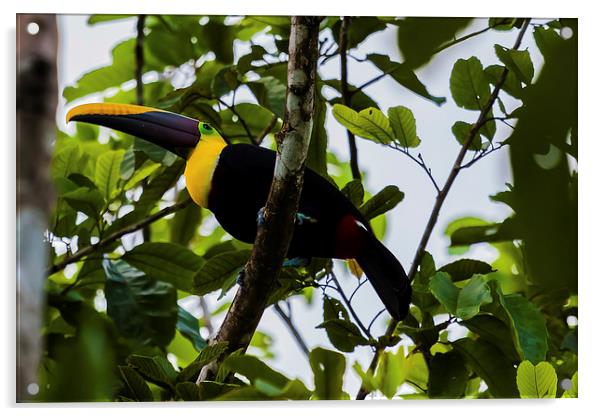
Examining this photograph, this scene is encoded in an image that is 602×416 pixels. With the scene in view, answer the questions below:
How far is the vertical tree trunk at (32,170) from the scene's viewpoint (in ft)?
3.80

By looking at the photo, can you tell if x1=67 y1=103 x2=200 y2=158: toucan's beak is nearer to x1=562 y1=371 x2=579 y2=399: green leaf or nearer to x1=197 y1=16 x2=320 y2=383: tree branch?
x1=197 y1=16 x2=320 y2=383: tree branch

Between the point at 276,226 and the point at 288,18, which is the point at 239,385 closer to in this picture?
the point at 276,226

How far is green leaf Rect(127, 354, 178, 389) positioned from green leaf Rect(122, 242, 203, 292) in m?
0.41

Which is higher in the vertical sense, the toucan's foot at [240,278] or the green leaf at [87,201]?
the green leaf at [87,201]

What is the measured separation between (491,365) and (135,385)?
0.91 metres

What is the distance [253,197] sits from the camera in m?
2.25

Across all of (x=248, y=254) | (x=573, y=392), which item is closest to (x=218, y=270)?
(x=248, y=254)

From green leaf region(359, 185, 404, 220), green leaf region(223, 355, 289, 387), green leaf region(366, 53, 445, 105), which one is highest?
green leaf region(366, 53, 445, 105)

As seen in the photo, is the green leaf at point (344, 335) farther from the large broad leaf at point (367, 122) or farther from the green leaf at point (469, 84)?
the green leaf at point (469, 84)

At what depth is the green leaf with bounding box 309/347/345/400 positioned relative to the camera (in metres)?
2.05

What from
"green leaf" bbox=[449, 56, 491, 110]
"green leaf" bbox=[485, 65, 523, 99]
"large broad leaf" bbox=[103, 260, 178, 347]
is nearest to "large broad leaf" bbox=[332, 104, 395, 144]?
"green leaf" bbox=[449, 56, 491, 110]

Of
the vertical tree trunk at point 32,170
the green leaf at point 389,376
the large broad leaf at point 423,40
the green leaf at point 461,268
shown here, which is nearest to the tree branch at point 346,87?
the green leaf at point 461,268
